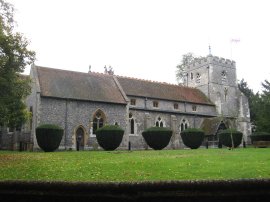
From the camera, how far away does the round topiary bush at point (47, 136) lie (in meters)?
26.9

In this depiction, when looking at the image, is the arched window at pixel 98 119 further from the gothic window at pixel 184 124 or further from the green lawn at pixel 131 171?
the green lawn at pixel 131 171

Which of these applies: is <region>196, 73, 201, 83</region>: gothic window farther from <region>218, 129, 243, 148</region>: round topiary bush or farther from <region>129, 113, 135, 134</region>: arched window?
<region>129, 113, 135, 134</region>: arched window

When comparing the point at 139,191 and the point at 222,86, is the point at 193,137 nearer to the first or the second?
the point at 222,86

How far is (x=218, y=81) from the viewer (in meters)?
47.5

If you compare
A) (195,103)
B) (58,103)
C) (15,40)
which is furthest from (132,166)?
(195,103)

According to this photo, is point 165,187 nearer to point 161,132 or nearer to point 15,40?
point 15,40

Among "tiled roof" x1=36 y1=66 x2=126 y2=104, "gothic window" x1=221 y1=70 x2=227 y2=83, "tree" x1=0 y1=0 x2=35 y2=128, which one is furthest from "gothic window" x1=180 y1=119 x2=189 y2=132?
"tree" x1=0 y1=0 x2=35 y2=128

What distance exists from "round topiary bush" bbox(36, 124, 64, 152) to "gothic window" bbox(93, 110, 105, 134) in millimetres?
6482

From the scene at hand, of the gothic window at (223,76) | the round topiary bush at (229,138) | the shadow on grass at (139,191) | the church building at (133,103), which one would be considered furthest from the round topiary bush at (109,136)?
the gothic window at (223,76)

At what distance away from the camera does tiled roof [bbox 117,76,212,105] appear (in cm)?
3949

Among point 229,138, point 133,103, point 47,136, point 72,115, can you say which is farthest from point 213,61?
point 47,136

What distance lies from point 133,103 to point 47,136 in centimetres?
1318

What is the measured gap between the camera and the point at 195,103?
43281 mm

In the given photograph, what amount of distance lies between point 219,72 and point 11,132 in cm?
2888
